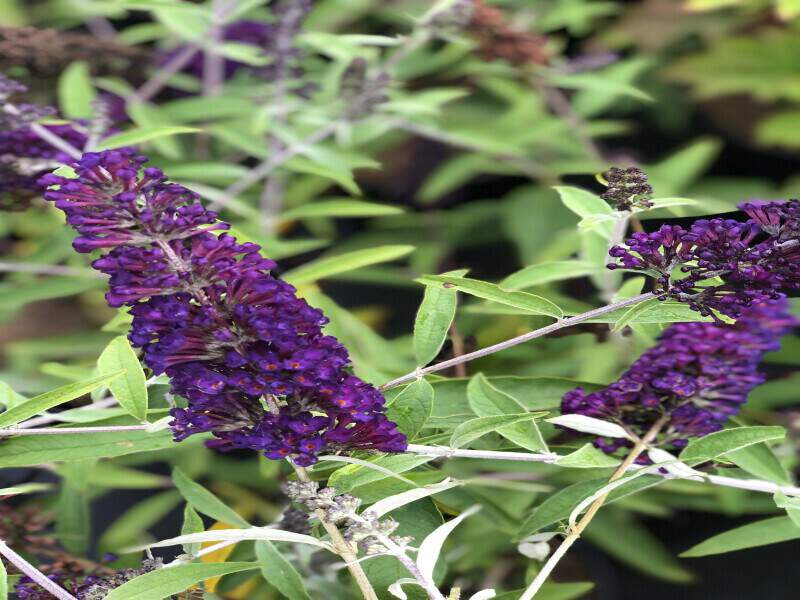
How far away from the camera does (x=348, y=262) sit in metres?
1.08

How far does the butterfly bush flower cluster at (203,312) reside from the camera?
0.66m

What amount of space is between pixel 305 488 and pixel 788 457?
0.74 m

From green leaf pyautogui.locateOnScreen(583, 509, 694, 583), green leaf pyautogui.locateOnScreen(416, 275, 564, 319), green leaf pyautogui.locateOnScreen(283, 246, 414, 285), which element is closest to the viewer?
green leaf pyautogui.locateOnScreen(416, 275, 564, 319)

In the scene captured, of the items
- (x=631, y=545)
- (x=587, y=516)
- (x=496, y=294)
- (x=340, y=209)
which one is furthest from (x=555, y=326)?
(x=631, y=545)

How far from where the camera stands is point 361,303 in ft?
6.16

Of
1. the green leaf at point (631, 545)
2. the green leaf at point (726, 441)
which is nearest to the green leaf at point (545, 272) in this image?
the green leaf at point (726, 441)

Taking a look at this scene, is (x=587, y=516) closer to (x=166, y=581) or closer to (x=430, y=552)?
(x=430, y=552)

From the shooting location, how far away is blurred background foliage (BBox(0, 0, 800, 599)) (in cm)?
115

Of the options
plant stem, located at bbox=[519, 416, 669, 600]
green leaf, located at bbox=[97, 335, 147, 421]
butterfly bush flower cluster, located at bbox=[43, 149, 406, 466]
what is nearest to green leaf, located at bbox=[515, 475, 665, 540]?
plant stem, located at bbox=[519, 416, 669, 600]

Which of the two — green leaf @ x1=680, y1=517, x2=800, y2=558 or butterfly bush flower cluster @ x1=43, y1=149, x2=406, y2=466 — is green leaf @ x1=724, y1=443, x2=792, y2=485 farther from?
butterfly bush flower cluster @ x1=43, y1=149, x2=406, y2=466

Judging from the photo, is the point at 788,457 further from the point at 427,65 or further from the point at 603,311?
the point at 427,65

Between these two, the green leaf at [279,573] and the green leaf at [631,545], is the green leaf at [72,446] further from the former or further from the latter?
the green leaf at [631,545]

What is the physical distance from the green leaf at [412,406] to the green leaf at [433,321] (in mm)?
32

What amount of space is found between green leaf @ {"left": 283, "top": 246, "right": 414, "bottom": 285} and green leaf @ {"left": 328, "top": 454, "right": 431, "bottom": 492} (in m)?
0.34
